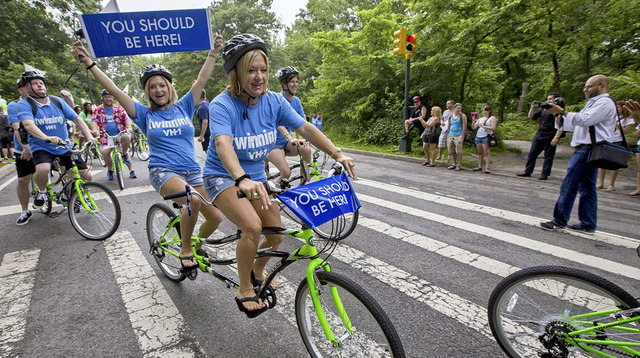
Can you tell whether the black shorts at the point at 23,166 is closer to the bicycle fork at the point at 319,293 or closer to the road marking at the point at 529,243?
the bicycle fork at the point at 319,293

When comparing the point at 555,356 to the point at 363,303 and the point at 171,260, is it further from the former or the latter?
the point at 171,260

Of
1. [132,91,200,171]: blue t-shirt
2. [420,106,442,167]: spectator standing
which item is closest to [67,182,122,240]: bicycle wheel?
[132,91,200,171]: blue t-shirt

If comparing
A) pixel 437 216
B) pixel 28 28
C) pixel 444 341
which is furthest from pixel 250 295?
pixel 28 28

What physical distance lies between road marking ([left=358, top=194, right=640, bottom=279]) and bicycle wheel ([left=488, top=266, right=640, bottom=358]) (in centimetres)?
204

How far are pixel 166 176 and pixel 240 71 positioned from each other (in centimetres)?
154

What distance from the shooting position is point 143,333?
2639 millimetres

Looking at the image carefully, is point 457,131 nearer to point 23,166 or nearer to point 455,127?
point 455,127

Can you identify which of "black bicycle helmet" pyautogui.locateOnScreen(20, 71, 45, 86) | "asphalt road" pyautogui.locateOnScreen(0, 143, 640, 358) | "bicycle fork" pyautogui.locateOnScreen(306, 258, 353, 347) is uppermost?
"black bicycle helmet" pyautogui.locateOnScreen(20, 71, 45, 86)

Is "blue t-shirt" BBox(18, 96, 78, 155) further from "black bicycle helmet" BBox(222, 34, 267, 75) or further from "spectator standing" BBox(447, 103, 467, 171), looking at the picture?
"spectator standing" BBox(447, 103, 467, 171)

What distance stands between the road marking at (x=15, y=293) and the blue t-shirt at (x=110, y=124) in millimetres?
4907

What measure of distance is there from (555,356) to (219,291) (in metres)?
2.81

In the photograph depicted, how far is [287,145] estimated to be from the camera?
5176 millimetres

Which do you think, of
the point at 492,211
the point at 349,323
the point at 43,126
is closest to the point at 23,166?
the point at 43,126

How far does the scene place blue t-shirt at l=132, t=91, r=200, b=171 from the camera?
10.9 feet
